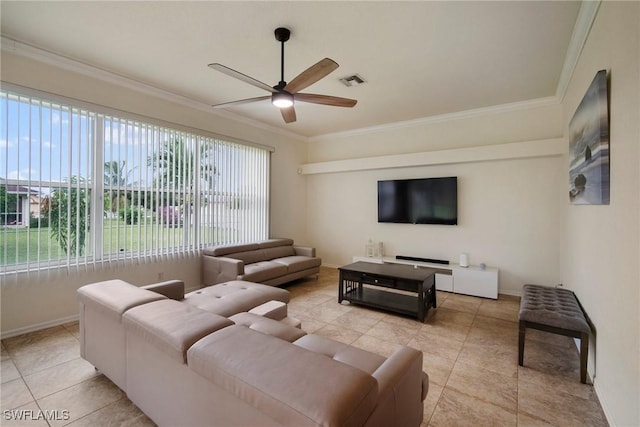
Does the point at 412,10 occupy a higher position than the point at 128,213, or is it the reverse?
the point at 412,10

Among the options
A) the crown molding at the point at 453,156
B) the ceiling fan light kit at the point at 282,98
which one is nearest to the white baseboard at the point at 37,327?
the ceiling fan light kit at the point at 282,98

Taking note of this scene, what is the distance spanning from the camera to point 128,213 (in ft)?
11.9

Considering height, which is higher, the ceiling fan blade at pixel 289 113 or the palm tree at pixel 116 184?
the ceiling fan blade at pixel 289 113

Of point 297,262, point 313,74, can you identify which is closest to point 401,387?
point 313,74

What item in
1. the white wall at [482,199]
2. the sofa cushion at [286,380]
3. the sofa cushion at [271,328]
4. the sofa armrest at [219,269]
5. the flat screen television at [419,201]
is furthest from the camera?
the flat screen television at [419,201]

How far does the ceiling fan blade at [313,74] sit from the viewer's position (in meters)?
2.24

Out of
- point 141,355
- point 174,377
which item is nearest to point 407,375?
point 174,377

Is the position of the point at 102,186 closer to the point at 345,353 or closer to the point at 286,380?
the point at 345,353

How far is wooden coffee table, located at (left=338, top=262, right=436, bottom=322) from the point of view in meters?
3.37

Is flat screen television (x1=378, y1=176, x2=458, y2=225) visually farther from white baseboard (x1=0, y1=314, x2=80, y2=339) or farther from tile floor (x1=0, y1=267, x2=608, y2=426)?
white baseboard (x1=0, y1=314, x2=80, y2=339)

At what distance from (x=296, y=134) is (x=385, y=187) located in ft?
7.49

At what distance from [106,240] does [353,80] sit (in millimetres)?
3637

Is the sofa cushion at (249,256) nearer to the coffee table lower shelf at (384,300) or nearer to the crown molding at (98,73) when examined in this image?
the coffee table lower shelf at (384,300)

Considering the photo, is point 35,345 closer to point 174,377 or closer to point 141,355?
point 141,355
